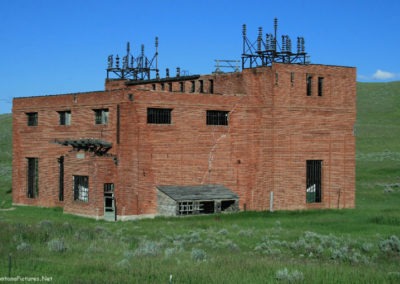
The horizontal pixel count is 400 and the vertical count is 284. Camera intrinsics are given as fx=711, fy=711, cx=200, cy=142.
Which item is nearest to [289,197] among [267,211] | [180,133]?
[267,211]

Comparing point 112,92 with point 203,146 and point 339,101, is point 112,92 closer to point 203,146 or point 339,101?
point 203,146

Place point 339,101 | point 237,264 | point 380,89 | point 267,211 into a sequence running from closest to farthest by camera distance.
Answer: point 237,264 → point 267,211 → point 339,101 → point 380,89

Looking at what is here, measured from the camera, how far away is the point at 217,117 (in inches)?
1801

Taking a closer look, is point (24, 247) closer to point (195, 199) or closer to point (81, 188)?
point (195, 199)

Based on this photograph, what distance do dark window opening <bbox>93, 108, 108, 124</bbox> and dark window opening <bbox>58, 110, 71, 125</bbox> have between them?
3624 mm

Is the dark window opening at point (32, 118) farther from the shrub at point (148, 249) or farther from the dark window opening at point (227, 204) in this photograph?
the shrub at point (148, 249)

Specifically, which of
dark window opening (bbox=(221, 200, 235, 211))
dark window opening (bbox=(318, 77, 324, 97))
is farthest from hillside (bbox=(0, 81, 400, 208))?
dark window opening (bbox=(318, 77, 324, 97))

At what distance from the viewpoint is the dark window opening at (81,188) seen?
1708 inches

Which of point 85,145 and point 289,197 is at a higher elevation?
point 85,145

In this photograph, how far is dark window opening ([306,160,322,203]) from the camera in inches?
1907

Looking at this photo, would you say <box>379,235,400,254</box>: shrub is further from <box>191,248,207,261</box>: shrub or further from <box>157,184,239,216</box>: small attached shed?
<box>157,184,239,216</box>: small attached shed

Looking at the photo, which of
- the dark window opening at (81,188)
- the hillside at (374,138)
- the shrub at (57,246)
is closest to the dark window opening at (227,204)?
the dark window opening at (81,188)

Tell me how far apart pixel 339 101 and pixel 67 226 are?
23827 millimetres

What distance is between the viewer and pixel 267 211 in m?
45.7
